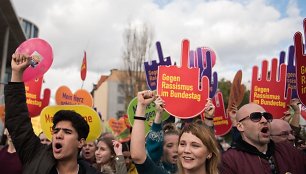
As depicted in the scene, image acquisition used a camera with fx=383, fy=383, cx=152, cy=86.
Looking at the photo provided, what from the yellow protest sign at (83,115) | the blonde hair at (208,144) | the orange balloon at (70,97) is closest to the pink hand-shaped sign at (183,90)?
the yellow protest sign at (83,115)

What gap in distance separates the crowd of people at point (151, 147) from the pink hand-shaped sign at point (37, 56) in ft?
2.37

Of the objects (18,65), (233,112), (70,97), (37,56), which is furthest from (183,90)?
(70,97)

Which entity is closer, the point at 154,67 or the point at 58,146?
the point at 58,146

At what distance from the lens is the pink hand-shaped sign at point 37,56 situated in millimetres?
3521

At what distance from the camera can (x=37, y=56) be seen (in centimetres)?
361

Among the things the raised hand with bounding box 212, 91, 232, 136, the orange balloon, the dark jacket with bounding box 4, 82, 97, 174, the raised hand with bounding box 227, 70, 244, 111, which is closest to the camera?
the dark jacket with bounding box 4, 82, 97, 174

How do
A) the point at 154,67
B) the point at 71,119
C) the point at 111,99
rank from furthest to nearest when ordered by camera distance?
the point at 111,99 < the point at 154,67 < the point at 71,119

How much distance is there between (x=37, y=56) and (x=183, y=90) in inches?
59.1

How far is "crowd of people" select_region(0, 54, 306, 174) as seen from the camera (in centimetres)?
247

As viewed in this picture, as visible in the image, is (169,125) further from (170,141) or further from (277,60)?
(277,60)

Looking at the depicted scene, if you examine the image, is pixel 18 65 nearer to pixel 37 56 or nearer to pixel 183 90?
pixel 37 56

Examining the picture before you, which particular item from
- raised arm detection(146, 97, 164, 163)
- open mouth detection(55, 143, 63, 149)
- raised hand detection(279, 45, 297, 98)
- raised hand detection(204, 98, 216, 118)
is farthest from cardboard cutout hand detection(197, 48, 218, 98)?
open mouth detection(55, 143, 63, 149)

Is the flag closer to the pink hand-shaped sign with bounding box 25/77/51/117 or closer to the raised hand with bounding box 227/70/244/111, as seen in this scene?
the pink hand-shaped sign with bounding box 25/77/51/117

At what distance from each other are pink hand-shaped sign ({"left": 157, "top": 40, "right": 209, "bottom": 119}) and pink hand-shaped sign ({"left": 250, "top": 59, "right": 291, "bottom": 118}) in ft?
2.92
